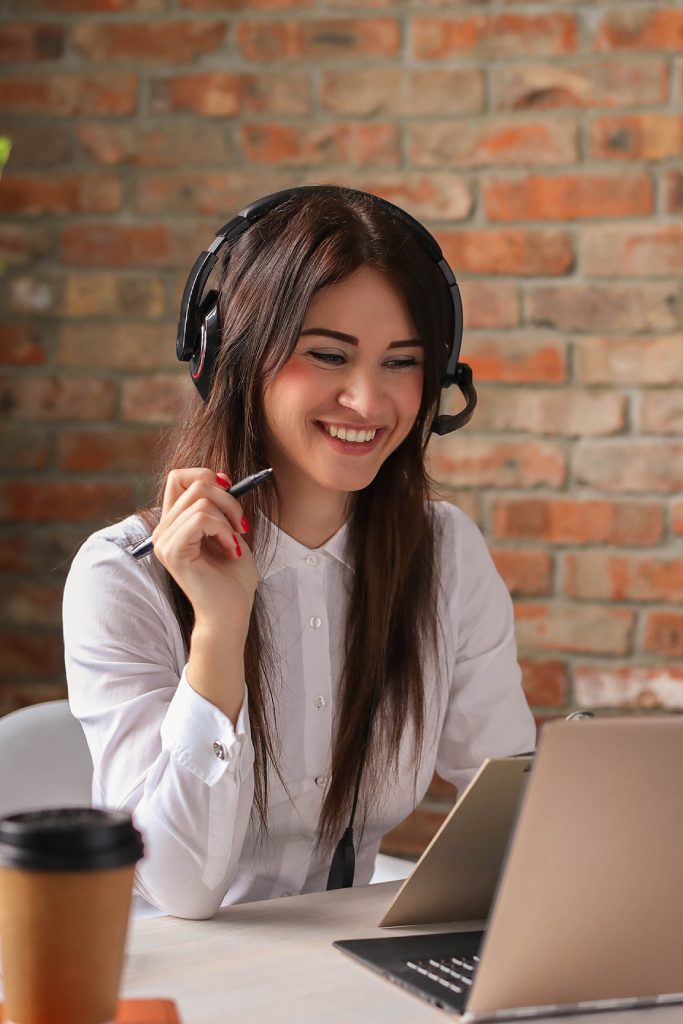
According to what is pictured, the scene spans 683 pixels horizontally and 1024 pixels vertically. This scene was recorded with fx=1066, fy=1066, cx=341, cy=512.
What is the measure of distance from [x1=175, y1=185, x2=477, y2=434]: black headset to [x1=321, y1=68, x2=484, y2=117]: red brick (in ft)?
2.16

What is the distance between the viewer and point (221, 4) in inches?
76.6

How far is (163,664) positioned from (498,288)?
40.3 inches

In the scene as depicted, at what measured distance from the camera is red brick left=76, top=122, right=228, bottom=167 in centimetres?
196

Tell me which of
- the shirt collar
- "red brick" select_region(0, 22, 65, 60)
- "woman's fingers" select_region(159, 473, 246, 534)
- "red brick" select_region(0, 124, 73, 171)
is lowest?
the shirt collar

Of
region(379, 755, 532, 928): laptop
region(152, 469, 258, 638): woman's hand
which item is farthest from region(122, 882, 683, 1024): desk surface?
region(152, 469, 258, 638): woman's hand

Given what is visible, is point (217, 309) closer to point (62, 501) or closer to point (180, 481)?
point (180, 481)

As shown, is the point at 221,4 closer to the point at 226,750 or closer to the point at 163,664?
the point at 163,664

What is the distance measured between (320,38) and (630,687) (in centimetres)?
130

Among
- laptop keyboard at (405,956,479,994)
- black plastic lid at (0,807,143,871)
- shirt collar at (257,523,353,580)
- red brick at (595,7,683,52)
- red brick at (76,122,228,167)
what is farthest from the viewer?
red brick at (76,122,228,167)

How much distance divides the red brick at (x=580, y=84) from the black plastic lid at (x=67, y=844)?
64.8 inches

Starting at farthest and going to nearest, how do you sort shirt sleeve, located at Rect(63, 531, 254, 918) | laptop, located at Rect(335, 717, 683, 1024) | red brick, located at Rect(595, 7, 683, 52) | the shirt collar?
red brick, located at Rect(595, 7, 683, 52), the shirt collar, shirt sleeve, located at Rect(63, 531, 254, 918), laptop, located at Rect(335, 717, 683, 1024)

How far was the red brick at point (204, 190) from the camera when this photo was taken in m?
1.95

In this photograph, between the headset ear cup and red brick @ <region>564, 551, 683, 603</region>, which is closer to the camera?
the headset ear cup

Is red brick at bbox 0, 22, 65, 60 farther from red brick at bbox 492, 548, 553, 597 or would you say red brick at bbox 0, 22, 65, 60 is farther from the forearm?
the forearm
